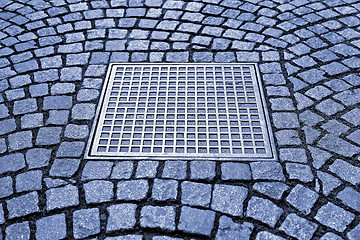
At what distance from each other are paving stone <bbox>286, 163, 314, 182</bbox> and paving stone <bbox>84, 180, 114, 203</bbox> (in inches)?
46.4

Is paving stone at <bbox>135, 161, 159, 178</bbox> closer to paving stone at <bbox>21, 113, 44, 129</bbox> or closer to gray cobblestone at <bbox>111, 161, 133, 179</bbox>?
gray cobblestone at <bbox>111, 161, 133, 179</bbox>

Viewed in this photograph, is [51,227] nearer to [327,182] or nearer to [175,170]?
[175,170]

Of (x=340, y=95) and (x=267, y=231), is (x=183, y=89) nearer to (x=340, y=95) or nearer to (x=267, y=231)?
(x=340, y=95)

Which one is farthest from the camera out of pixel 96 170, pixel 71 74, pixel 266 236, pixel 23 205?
pixel 71 74

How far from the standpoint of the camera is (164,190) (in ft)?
8.70

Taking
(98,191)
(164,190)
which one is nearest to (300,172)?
(164,190)

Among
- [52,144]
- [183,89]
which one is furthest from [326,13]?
[52,144]

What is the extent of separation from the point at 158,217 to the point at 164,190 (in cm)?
22

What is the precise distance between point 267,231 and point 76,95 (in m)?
1.94

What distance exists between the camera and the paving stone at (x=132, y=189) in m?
2.62

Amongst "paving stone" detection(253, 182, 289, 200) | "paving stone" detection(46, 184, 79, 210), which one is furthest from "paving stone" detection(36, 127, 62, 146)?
"paving stone" detection(253, 182, 289, 200)

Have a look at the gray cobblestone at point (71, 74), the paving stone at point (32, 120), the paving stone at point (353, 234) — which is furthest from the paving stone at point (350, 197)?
the gray cobblestone at point (71, 74)

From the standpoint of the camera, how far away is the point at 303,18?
14.5 feet

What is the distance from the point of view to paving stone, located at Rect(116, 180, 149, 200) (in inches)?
103
